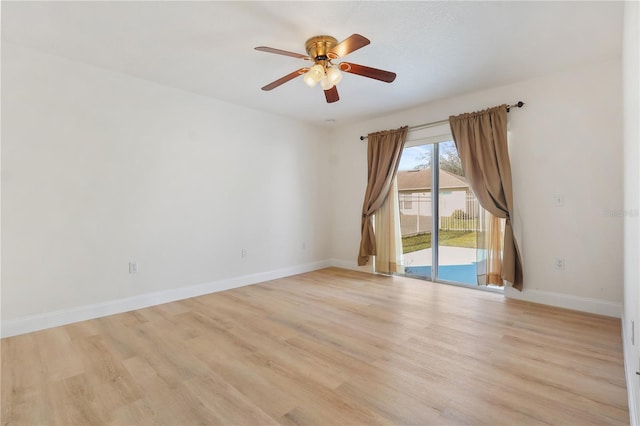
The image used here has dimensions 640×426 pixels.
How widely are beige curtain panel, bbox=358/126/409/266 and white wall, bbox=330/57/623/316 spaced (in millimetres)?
1196

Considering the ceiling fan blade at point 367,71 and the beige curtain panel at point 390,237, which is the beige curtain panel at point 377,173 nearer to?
the beige curtain panel at point 390,237

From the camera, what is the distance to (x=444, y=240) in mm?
4348

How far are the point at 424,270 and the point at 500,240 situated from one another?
47.3 inches

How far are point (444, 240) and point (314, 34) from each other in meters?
3.22

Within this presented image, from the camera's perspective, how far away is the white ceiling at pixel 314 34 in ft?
7.30

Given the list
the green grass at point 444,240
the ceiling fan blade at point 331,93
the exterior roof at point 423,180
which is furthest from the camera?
the exterior roof at point 423,180

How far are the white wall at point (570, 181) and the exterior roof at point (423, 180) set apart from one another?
712 millimetres

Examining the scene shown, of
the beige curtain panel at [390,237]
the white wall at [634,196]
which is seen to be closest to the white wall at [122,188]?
the beige curtain panel at [390,237]

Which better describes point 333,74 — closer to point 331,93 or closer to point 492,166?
point 331,93


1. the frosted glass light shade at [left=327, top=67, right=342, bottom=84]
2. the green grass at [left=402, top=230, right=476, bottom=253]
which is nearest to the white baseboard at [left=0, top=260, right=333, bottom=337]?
the green grass at [left=402, top=230, right=476, bottom=253]

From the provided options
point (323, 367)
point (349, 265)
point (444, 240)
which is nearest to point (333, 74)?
point (323, 367)

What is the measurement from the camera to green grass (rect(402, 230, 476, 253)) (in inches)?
160

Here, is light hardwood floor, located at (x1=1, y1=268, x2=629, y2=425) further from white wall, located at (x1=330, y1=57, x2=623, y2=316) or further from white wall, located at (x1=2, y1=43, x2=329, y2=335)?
white wall, located at (x1=2, y1=43, x2=329, y2=335)

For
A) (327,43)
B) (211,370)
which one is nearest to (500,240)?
(327,43)
